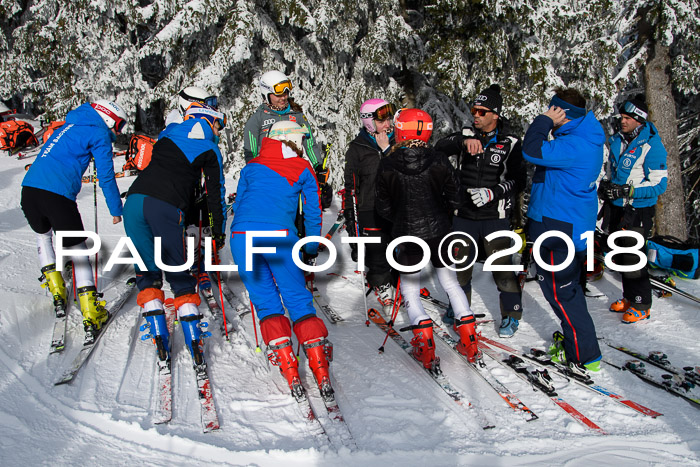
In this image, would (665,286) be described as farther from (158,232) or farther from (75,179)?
(75,179)

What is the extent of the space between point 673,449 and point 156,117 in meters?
20.3

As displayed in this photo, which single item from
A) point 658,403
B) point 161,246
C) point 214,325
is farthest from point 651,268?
point 161,246

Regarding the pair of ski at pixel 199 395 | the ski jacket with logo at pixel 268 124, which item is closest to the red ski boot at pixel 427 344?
the pair of ski at pixel 199 395

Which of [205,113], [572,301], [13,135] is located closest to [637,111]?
[572,301]

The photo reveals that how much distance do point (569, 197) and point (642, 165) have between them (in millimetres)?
1972

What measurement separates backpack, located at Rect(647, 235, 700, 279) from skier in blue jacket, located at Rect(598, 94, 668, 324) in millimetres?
677

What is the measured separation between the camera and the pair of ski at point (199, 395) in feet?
10.3

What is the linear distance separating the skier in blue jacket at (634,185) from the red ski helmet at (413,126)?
273cm

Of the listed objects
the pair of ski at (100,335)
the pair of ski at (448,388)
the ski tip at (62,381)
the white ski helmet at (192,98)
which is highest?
the white ski helmet at (192,98)

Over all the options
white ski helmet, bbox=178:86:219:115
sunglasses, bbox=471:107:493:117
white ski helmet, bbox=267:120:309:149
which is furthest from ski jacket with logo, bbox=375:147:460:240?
white ski helmet, bbox=178:86:219:115

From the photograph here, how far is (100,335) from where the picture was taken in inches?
170

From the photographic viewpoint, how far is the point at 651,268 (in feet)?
19.8

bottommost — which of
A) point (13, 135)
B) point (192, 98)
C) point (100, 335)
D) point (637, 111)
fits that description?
point (100, 335)

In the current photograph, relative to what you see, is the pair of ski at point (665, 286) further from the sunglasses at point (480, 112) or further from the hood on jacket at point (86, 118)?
the hood on jacket at point (86, 118)
